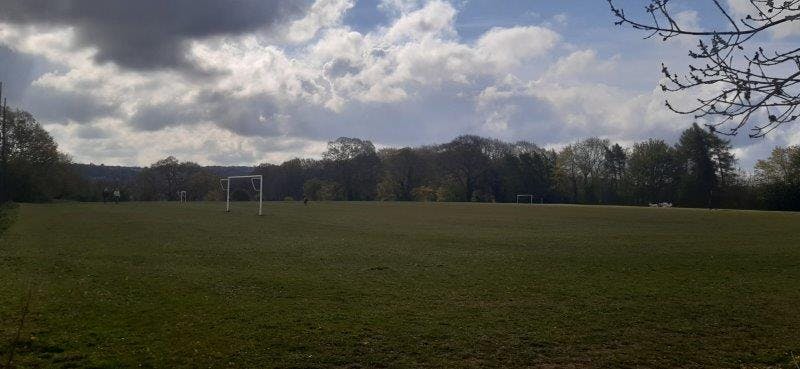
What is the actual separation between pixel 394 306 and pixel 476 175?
317 feet

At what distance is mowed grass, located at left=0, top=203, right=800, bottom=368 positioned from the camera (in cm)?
810

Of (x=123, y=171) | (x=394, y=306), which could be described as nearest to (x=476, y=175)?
(x=123, y=171)

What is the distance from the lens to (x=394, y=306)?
11156 millimetres

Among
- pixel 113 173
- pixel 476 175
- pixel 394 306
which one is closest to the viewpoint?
pixel 394 306

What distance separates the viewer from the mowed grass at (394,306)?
26.6ft

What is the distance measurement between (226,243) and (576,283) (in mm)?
13839

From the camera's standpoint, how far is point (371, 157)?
108688 mm

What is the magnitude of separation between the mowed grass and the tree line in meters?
72.2

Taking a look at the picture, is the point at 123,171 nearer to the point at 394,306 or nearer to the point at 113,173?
the point at 113,173

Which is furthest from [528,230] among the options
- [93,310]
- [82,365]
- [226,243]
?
[82,365]

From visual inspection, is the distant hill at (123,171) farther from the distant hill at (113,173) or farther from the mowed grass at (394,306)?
the mowed grass at (394,306)

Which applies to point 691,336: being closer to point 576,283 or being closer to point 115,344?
point 576,283

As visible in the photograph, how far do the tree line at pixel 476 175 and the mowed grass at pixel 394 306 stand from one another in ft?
237

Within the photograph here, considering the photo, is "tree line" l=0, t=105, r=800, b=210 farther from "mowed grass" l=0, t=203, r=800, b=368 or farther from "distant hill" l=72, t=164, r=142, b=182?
"mowed grass" l=0, t=203, r=800, b=368
